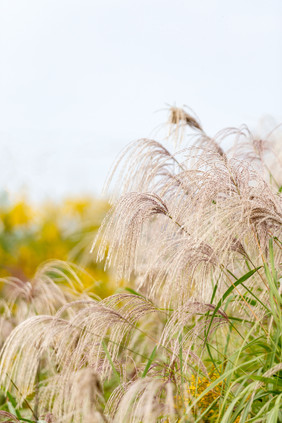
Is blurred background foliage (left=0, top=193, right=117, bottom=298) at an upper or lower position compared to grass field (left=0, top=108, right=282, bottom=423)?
lower

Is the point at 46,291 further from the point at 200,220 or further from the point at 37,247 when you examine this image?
the point at 37,247

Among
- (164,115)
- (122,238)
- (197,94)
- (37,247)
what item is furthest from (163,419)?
(37,247)

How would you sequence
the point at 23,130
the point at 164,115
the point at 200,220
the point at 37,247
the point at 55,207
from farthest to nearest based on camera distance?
the point at 23,130
the point at 55,207
the point at 37,247
the point at 164,115
the point at 200,220

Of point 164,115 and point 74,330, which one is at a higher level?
point 164,115

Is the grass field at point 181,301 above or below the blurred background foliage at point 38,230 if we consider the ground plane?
above

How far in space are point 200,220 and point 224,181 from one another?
0.13m

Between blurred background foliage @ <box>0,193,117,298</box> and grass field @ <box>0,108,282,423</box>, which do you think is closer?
grass field @ <box>0,108,282,423</box>

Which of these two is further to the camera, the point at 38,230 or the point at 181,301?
the point at 38,230

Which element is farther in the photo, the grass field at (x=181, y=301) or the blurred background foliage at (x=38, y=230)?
the blurred background foliage at (x=38, y=230)

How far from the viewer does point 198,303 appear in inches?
60.6

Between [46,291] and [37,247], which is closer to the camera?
[46,291]

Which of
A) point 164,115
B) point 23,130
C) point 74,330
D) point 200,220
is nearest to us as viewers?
point 200,220

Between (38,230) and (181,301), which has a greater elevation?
(181,301)

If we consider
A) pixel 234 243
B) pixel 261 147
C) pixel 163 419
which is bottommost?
pixel 163 419
